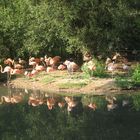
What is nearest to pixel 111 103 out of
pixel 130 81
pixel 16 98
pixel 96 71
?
pixel 130 81

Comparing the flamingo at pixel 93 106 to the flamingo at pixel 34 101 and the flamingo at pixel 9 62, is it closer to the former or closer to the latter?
the flamingo at pixel 34 101

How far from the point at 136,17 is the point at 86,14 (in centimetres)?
359

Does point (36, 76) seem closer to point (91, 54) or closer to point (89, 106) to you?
point (91, 54)

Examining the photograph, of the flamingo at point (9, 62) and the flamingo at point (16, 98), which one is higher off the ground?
the flamingo at point (9, 62)

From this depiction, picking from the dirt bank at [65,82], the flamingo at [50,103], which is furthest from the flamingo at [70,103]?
the dirt bank at [65,82]

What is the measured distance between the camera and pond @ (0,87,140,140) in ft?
45.9

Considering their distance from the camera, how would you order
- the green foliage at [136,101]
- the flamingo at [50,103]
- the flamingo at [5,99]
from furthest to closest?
the flamingo at [5,99] → the flamingo at [50,103] → the green foliage at [136,101]

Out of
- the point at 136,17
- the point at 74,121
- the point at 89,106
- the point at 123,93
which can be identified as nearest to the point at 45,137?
the point at 74,121

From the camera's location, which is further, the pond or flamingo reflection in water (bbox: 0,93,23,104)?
flamingo reflection in water (bbox: 0,93,23,104)

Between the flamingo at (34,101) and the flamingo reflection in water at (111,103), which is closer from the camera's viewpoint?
the flamingo reflection in water at (111,103)

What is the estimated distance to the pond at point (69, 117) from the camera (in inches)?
550

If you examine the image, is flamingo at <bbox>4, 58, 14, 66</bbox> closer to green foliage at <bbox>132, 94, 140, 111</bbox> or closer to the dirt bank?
the dirt bank

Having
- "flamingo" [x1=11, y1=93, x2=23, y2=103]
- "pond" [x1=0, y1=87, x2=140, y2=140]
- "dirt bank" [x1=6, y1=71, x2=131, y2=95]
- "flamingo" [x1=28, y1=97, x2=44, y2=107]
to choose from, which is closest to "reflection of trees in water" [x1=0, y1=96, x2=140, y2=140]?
"pond" [x1=0, y1=87, x2=140, y2=140]

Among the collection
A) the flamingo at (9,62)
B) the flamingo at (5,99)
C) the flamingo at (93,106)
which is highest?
the flamingo at (9,62)
